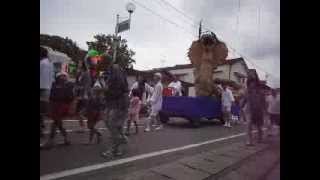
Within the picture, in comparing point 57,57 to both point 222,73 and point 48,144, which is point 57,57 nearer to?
point 48,144

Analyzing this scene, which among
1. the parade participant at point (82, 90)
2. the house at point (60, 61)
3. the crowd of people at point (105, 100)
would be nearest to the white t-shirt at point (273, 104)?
the crowd of people at point (105, 100)

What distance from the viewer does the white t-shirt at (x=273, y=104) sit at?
219 cm

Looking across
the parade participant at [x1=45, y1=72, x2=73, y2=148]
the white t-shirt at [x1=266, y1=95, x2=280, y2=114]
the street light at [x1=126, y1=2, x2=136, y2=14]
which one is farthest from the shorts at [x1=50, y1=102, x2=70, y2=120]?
the white t-shirt at [x1=266, y1=95, x2=280, y2=114]

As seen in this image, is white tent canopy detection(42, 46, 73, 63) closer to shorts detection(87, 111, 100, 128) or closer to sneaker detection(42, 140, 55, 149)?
shorts detection(87, 111, 100, 128)

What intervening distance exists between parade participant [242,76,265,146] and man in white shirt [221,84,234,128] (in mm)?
102

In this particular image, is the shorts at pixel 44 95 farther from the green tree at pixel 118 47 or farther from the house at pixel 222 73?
the house at pixel 222 73

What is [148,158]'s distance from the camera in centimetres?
→ 216

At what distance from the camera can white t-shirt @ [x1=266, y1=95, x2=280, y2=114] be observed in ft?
7.18

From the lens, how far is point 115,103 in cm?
213

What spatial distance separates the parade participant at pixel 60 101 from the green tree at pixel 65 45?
0.36 ft

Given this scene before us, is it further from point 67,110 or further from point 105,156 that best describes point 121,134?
point 67,110

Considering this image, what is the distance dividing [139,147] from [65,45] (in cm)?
63
